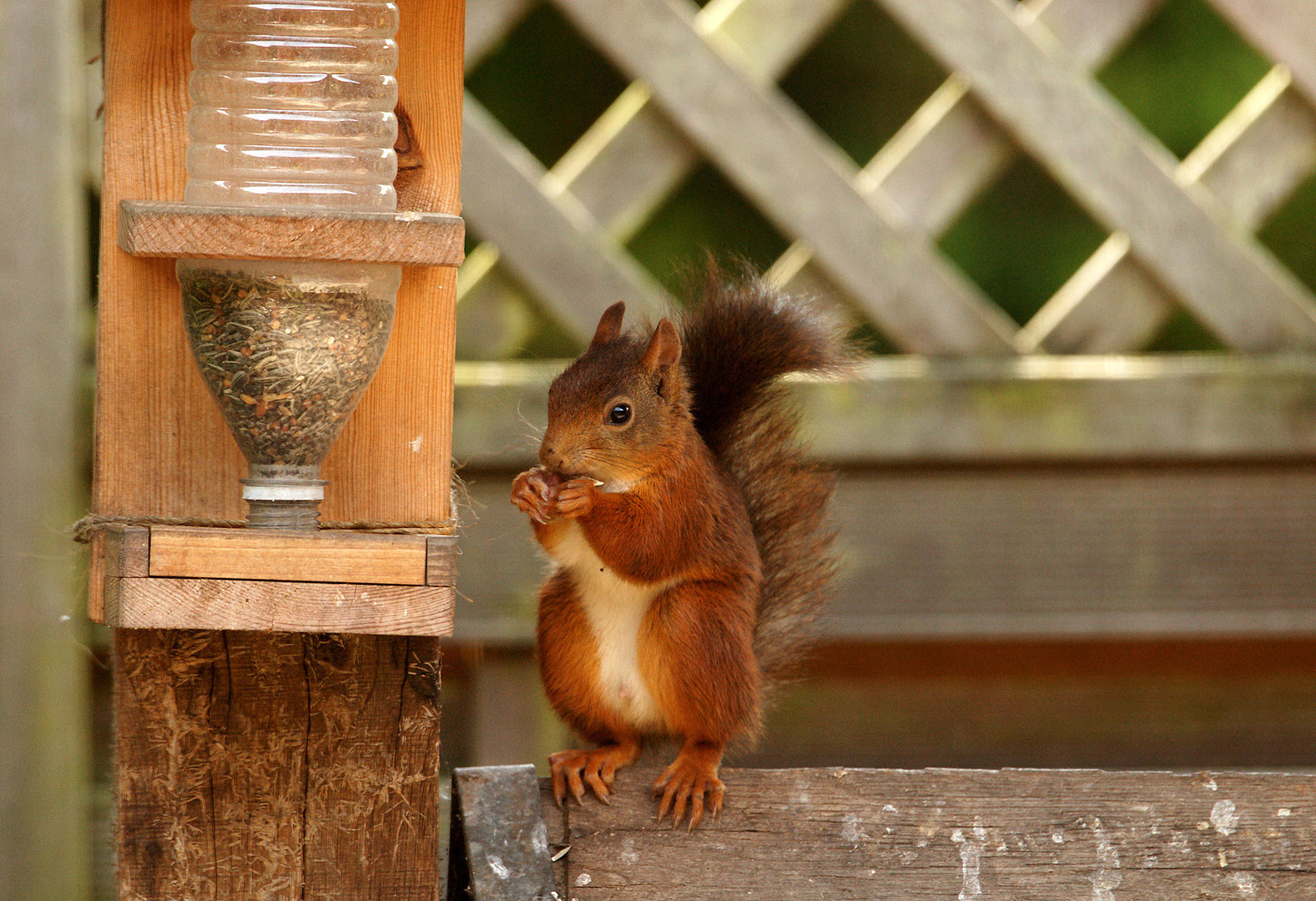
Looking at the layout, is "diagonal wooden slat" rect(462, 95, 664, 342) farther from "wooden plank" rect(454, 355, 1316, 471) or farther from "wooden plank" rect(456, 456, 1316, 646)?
"wooden plank" rect(456, 456, 1316, 646)

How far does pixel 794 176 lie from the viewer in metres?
1.65

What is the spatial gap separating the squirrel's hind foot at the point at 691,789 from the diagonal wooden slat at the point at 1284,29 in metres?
1.11

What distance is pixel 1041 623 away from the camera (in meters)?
1.71

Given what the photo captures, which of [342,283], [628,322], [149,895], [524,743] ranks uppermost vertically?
[628,322]

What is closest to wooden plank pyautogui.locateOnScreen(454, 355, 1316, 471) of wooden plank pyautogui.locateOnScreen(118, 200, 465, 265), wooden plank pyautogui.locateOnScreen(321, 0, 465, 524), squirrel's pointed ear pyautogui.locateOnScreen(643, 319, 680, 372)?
squirrel's pointed ear pyautogui.locateOnScreen(643, 319, 680, 372)

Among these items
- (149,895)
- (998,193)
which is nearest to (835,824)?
(149,895)

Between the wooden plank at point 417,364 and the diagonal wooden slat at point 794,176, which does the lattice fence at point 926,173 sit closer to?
the diagonal wooden slat at point 794,176

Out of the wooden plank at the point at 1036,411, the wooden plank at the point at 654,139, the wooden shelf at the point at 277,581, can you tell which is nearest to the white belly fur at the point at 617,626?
the wooden shelf at the point at 277,581

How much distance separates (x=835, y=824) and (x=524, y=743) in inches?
29.4

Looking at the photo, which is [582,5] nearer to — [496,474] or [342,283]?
[496,474]

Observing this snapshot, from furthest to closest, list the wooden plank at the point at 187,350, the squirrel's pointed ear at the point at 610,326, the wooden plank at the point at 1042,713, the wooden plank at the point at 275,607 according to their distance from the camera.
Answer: the wooden plank at the point at 1042,713 < the squirrel's pointed ear at the point at 610,326 < the wooden plank at the point at 187,350 < the wooden plank at the point at 275,607

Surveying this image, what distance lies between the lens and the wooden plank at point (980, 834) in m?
1.09

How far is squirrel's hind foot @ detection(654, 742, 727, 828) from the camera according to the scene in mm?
1088

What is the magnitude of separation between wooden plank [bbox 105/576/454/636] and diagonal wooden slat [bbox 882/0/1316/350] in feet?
3.41
